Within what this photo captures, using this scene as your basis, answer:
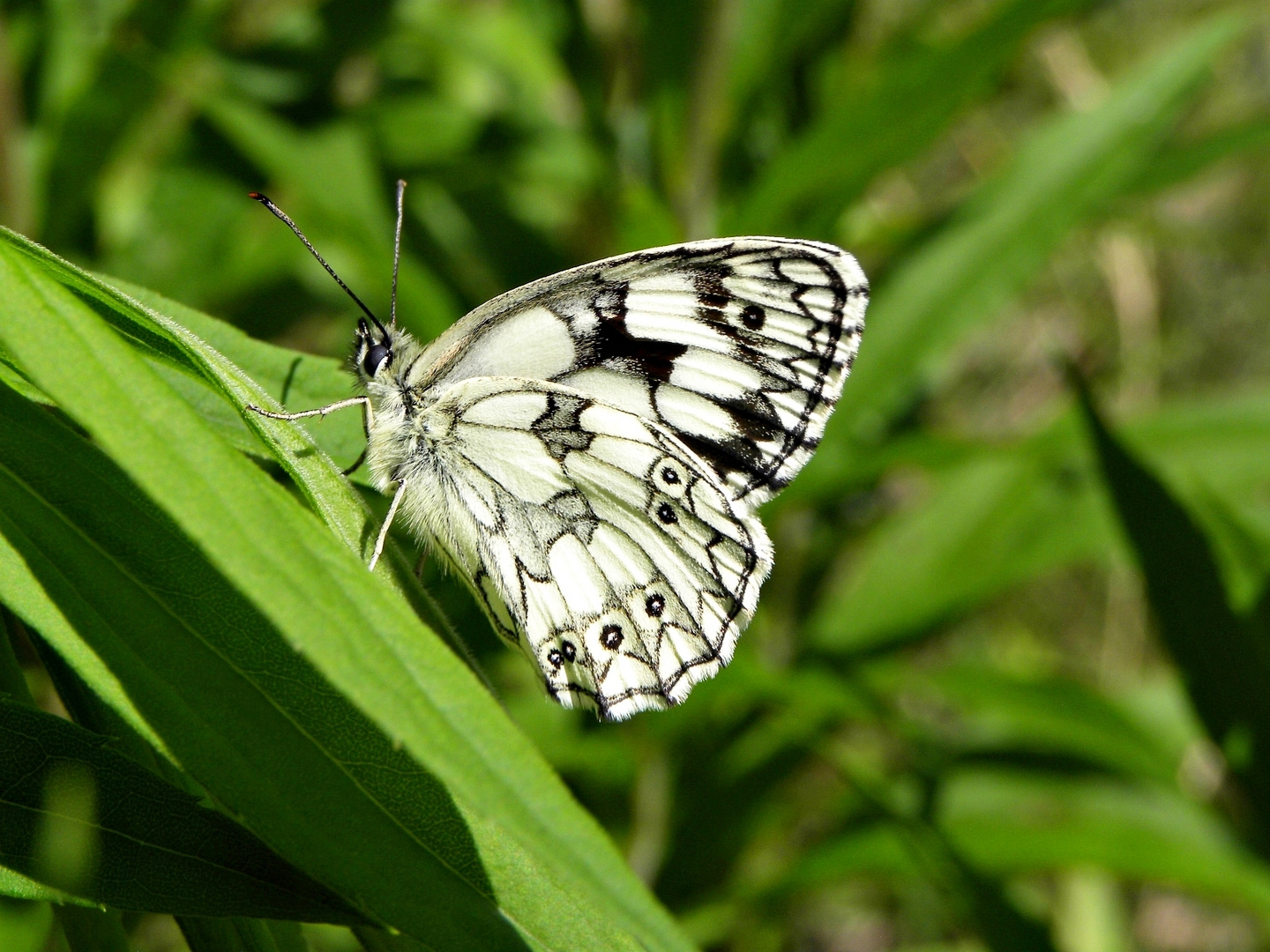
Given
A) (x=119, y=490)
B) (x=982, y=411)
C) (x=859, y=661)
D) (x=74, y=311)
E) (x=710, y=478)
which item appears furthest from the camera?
(x=982, y=411)

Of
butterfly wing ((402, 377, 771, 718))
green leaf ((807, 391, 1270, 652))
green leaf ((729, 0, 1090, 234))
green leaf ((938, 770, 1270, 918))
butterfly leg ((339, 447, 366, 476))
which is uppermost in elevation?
green leaf ((729, 0, 1090, 234))

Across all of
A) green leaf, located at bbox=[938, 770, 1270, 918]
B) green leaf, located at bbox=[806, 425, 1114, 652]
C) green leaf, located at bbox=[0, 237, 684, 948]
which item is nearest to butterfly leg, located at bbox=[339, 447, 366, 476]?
green leaf, located at bbox=[0, 237, 684, 948]

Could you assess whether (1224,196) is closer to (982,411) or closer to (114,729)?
(982,411)

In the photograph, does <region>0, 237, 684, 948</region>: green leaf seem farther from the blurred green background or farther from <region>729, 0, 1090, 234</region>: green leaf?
<region>729, 0, 1090, 234</region>: green leaf

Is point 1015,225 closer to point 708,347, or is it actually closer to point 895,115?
point 895,115

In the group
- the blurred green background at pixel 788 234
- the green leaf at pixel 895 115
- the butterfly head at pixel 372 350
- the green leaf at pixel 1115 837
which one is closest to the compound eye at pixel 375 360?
the butterfly head at pixel 372 350

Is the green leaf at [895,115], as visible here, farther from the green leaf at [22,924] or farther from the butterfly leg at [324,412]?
the green leaf at [22,924]

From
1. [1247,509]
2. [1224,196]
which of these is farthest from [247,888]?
[1224,196]
